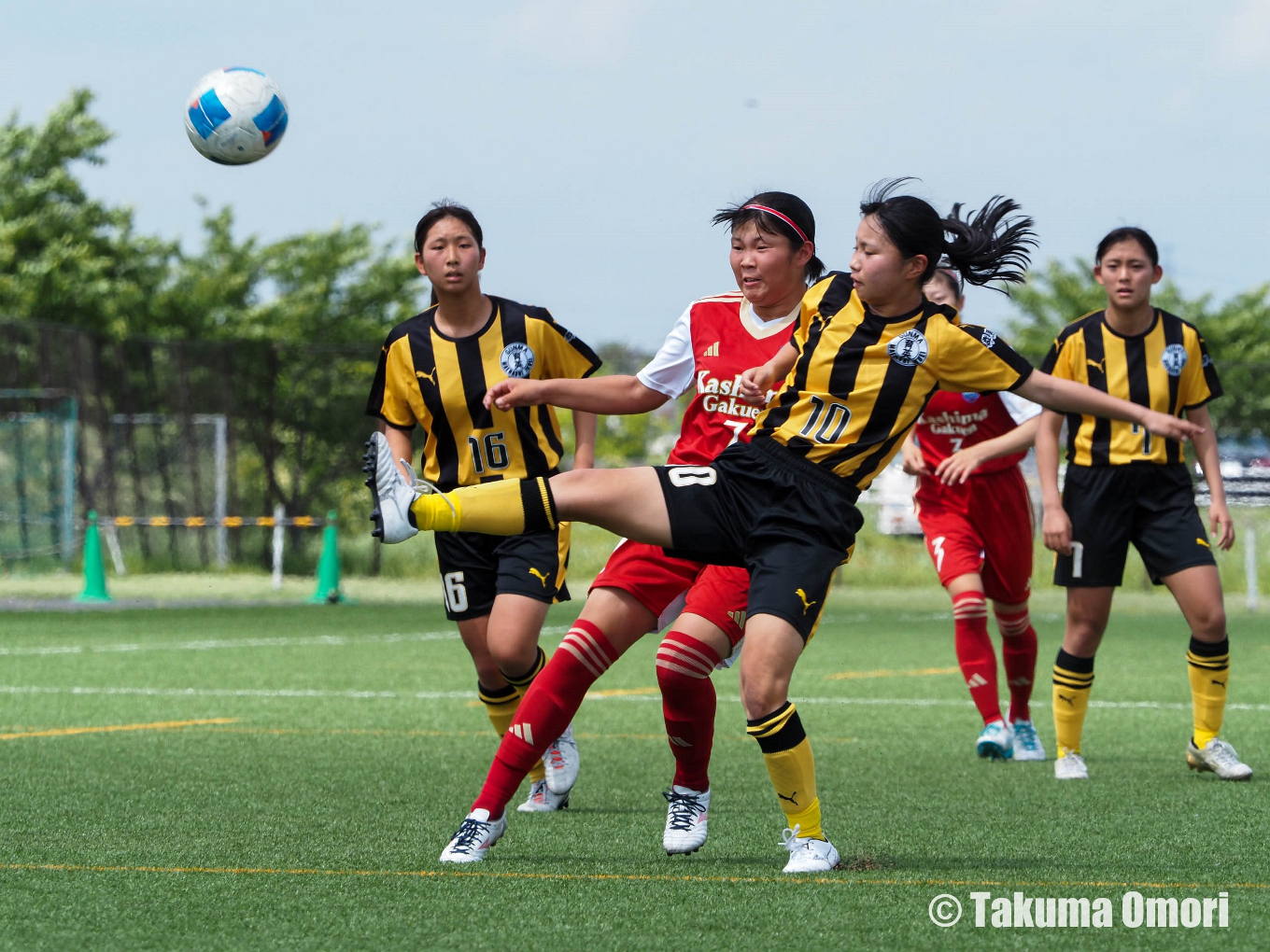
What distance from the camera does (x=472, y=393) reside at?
6.08 m

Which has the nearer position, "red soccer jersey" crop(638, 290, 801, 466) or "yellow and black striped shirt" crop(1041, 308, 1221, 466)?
"red soccer jersey" crop(638, 290, 801, 466)

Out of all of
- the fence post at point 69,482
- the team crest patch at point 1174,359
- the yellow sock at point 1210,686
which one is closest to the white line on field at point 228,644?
the yellow sock at point 1210,686

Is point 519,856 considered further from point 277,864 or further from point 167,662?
Answer: point 167,662

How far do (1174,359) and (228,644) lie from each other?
346 inches

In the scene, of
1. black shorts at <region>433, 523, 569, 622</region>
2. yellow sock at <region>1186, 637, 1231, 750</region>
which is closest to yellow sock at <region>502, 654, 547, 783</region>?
black shorts at <region>433, 523, 569, 622</region>

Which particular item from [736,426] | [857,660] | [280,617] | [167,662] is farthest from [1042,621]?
[736,426]

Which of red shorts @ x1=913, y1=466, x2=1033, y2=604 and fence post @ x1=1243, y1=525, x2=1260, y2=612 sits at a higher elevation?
red shorts @ x1=913, y1=466, x2=1033, y2=604

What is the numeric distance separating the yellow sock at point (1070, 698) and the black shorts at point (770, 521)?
272 cm

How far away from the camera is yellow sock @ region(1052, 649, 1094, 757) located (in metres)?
7.08

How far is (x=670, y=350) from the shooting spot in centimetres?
541

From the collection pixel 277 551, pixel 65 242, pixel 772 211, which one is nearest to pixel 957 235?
pixel 772 211

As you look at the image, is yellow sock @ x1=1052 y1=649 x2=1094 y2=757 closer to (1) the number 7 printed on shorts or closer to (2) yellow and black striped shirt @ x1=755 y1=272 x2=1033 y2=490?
(1) the number 7 printed on shorts

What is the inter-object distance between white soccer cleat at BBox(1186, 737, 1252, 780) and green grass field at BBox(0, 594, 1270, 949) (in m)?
0.06

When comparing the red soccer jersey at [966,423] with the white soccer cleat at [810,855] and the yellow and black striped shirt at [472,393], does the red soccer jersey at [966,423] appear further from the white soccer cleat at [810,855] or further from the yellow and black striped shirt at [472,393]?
the white soccer cleat at [810,855]
